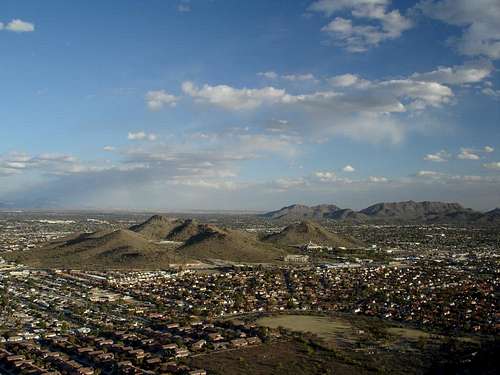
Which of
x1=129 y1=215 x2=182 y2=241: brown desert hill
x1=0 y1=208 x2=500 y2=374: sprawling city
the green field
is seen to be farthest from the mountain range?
the green field

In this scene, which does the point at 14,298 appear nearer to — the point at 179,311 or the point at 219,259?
the point at 179,311

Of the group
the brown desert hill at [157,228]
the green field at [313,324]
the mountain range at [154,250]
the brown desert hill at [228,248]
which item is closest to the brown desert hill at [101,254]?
the mountain range at [154,250]

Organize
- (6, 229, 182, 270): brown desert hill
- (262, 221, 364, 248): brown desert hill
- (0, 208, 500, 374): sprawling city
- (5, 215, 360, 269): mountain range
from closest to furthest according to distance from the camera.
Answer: (0, 208, 500, 374): sprawling city
(6, 229, 182, 270): brown desert hill
(5, 215, 360, 269): mountain range
(262, 221, 364, 248): brown desert hill

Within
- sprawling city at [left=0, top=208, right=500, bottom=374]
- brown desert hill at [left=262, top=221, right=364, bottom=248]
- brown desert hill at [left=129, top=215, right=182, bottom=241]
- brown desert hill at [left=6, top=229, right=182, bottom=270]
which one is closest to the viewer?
sprawling city at [left=0, top=208, right=500, bottom=374]

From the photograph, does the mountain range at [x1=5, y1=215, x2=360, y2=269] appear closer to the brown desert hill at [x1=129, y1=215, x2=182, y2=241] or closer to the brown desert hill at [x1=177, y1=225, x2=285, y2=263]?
the brown desert hill at [x1=177, y1=225, x2=285, y2=263]

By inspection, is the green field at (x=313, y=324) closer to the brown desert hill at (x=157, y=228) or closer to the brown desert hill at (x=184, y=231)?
the brown desert hill at (x=184, y=231)

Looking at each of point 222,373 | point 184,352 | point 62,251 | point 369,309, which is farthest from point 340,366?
point 62,251

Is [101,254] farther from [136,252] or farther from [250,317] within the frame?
[250,317]
